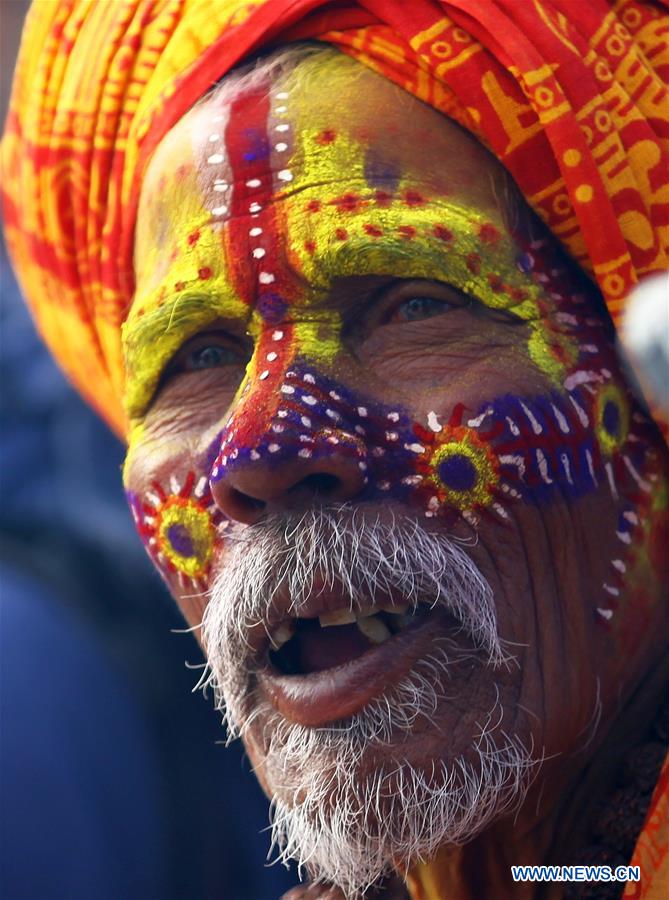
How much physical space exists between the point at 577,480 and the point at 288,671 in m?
0.56

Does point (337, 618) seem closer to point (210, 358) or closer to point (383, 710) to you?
point (383, 710)

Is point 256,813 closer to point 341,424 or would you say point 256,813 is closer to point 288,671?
point 288,671

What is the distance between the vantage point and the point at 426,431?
2076 millimetres

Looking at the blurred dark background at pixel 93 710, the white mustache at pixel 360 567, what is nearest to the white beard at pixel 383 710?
the white mustache at pixel 360 567

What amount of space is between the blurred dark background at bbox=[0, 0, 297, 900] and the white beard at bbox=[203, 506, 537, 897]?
3.84 ft

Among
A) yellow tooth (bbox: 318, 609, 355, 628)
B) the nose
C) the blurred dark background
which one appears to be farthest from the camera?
the blurred dark background

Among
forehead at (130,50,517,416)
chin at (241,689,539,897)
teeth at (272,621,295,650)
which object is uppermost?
forehead at (130,50,517,416)

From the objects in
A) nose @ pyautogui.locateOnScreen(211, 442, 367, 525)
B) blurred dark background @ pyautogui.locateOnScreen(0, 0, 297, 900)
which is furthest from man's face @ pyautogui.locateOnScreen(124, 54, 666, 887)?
blurred dark background @ pyautogui.locateOnScreen(0, 0, 297, 900)

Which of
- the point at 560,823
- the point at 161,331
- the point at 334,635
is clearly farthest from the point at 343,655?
the point at 161,331

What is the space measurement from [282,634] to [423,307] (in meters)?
0.57

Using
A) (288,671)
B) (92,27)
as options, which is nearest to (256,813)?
(288,671)

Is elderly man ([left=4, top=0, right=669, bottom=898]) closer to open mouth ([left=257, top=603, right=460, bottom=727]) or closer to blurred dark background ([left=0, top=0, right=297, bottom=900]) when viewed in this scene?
open mouth ([left=257, top=603, right=460, bottom=727])

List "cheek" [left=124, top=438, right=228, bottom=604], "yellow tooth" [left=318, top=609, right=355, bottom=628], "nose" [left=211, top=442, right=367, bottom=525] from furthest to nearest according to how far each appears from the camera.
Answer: "cheek" [left=124, top=438, right=228, bottom=604] < "yellow tooth" [left=318, top=609, right=355, bottom=628] < "nose" [left=211, top=442, right=367, bottom=525]

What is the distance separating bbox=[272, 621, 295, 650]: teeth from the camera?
2158mm
